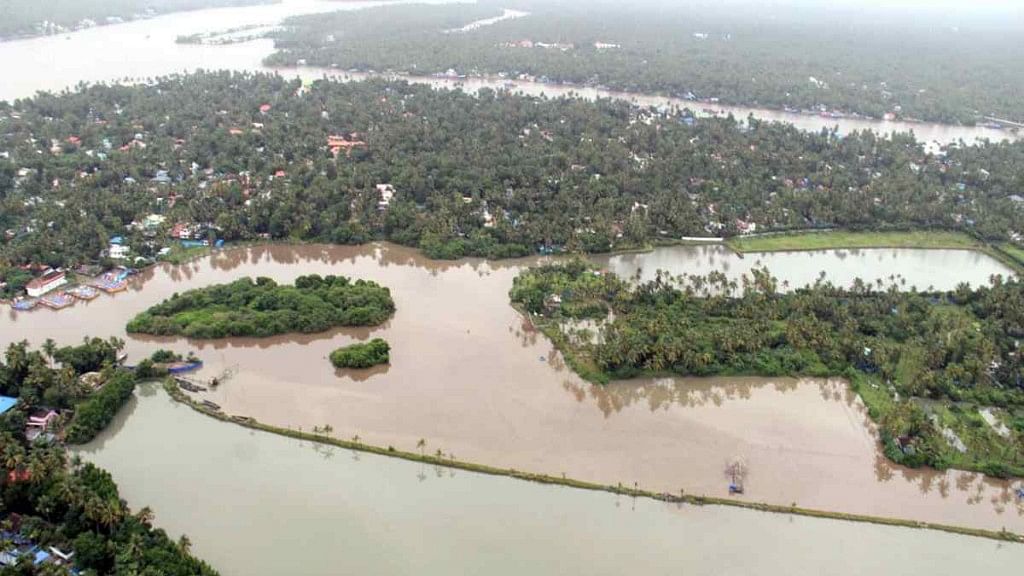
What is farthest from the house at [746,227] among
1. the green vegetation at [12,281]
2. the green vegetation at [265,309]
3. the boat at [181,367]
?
the green vegetation at [12,281]

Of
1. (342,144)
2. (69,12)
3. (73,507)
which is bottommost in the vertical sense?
(73,507)

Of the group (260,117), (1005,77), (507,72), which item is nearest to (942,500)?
(260,117)

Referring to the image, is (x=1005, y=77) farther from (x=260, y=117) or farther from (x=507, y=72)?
(x=260, y=117)

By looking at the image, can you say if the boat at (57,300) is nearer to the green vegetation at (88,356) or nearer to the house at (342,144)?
the green vegetation at (88,356)

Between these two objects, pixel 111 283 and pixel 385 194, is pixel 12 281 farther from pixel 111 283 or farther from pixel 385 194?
pixel 385 194

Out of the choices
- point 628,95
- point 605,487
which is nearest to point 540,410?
point 605,487
